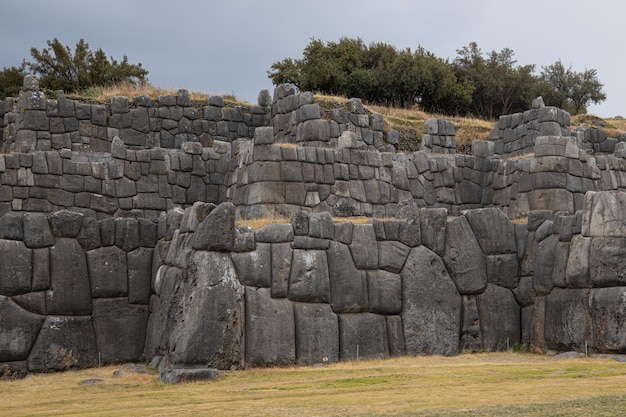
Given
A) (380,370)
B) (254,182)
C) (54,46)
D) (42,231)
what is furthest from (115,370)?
(54,46)

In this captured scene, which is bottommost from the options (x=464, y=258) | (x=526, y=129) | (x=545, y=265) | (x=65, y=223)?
(x=545, y=265)

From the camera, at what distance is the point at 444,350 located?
20422mm

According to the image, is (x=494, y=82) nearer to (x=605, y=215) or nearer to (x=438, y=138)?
(x=438, y=138)

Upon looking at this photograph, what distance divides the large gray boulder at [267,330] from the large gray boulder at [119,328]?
348 cm

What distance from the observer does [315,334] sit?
1920cm

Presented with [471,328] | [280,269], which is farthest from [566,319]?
[280,269]

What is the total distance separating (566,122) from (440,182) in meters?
8.44

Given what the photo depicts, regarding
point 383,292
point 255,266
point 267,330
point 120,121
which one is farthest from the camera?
point 120,121

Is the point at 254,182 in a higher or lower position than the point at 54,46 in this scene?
lower

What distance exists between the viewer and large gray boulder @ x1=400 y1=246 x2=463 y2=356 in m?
20.3

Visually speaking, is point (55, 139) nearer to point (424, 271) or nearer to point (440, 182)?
point (440, 182)

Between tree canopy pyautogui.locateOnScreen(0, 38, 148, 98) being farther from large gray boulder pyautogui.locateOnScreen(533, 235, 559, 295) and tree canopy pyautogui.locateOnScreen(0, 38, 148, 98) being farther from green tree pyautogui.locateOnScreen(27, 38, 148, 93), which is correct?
large gray boulder pyautogui.locateOnScreen(533, 235, 559, 295)

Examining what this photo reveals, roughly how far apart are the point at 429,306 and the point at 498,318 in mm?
1663

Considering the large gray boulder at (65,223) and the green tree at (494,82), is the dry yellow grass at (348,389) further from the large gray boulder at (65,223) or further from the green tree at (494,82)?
the green tree at (494,82)
